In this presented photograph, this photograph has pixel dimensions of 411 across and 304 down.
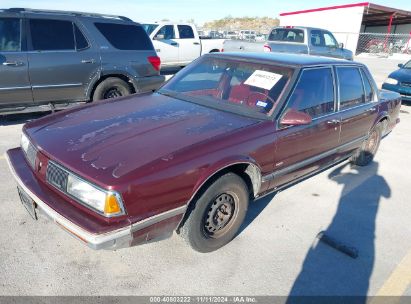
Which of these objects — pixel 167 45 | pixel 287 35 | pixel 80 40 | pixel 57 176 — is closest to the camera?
pixel 57 176

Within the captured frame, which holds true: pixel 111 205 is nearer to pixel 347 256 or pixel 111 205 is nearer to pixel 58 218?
pixel 58 218

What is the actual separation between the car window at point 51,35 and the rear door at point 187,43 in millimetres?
7368

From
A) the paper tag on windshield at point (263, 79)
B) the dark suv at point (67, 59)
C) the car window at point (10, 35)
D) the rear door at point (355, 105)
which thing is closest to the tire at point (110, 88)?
the dark suv at point (67, 59)

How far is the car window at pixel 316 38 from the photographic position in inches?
512

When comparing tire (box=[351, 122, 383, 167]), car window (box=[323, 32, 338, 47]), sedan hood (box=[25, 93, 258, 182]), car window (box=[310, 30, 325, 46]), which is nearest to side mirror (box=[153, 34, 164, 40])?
car window (box=[310, 30, 325, 46])

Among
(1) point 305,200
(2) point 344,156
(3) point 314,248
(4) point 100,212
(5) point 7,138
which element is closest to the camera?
(4) point 100,212

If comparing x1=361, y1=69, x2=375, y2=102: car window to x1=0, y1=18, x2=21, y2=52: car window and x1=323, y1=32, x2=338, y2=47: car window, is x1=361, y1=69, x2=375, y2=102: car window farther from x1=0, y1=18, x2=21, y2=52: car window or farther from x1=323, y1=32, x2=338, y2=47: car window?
x1=323, y1=32, x2=338, y2=47: car window

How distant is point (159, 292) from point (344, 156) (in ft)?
10.2

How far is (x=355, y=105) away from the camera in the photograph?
4.32 metres

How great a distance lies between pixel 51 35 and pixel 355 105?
16.6 ft

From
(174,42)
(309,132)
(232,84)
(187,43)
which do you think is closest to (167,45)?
(174,42)

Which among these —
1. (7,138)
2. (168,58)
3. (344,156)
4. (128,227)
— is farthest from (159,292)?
(168,58)

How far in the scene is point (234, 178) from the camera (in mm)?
2914

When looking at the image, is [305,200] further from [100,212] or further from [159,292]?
[100,212]
